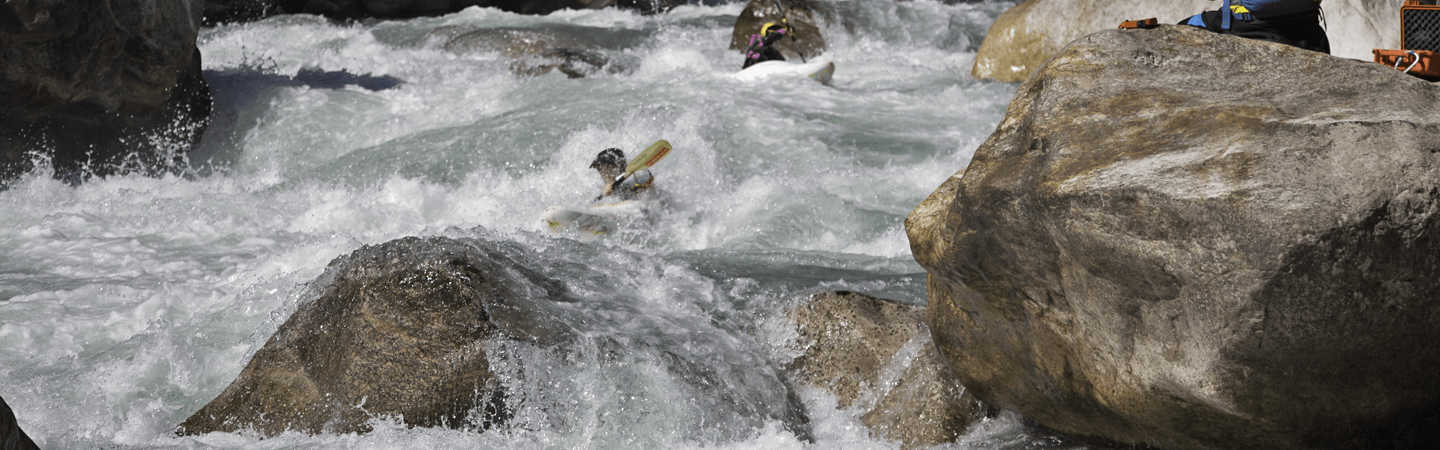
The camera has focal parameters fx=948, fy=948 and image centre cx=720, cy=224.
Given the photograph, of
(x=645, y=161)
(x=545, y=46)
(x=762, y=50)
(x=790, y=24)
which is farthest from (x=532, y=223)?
(x=790, y=24)

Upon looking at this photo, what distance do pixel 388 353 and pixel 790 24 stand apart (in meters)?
9.38

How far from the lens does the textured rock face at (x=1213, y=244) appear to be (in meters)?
1.61

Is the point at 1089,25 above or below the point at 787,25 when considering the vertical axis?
above

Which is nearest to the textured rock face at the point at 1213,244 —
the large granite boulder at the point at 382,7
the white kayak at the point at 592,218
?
the white kayak at the point at 592,218

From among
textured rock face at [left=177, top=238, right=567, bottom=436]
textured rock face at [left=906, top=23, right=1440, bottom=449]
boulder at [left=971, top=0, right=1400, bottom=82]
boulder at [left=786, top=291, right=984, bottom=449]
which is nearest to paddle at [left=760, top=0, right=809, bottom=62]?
boulder at [left=971, top=0, right=1400, bottom=82]

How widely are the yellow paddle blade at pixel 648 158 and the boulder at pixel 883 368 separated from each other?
2.67m

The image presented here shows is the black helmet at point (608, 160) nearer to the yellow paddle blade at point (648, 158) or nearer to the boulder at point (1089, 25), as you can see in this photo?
the yellow paddle blade at point (648, 158)

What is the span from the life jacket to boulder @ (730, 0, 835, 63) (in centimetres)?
798

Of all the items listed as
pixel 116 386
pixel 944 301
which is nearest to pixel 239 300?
pixel 116 386

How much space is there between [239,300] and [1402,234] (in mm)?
3968

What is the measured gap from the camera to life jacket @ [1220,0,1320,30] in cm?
334

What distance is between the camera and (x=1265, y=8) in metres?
3.37

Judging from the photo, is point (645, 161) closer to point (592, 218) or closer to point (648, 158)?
point (648, 158)

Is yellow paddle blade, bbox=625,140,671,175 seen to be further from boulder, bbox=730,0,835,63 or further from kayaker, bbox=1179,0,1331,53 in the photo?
boulder, bbox=730,0,835,63
